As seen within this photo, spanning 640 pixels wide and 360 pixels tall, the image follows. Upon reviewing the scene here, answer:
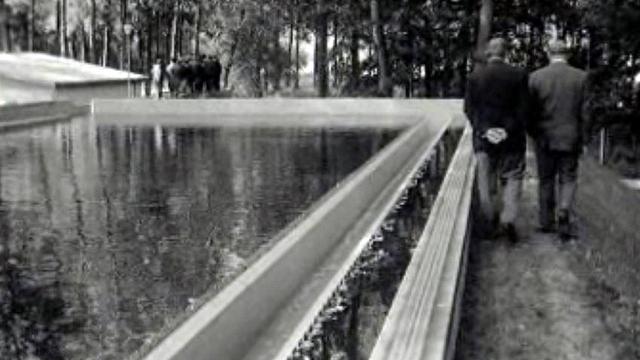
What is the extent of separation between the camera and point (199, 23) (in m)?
60.9

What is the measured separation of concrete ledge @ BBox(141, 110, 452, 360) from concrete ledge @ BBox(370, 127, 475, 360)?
0.73 meters

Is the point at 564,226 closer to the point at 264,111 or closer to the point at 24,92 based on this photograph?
the point at 264,111

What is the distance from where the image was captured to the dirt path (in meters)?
5.85

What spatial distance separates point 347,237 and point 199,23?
52.4 meters

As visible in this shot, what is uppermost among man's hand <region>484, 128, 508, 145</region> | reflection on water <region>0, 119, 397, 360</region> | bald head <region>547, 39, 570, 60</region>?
bald head <region>547, 39, 570, 60</region>

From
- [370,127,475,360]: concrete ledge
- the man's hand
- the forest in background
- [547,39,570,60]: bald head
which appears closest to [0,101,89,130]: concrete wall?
the forest in background

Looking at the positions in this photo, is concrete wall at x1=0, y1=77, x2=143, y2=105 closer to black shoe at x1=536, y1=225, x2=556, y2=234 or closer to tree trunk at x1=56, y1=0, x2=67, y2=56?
tree trunk at x1=56, y1=0, x2=67, y2=56

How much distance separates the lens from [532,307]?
22.3 ft

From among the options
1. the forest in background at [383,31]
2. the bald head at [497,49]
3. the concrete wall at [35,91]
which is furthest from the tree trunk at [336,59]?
the bald head at [497,49]

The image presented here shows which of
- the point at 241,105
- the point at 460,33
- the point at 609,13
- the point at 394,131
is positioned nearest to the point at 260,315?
the point at 609,13

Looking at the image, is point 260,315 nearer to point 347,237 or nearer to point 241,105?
point 347,237

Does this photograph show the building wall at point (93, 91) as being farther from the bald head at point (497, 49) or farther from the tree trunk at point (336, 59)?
the bald head at point (497, 49)

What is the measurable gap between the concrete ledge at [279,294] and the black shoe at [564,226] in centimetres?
183

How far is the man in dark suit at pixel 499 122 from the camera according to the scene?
845cm
